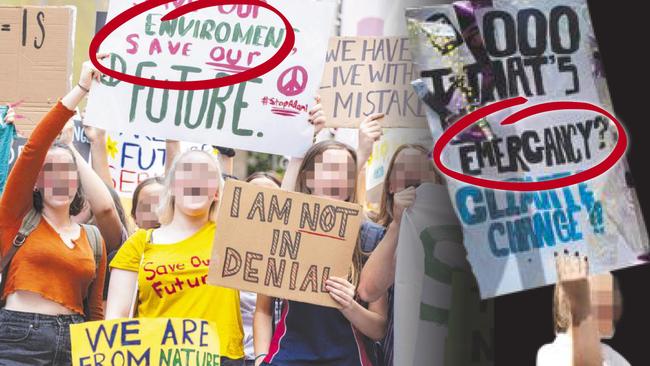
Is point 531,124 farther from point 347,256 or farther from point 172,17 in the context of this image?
point 172,17

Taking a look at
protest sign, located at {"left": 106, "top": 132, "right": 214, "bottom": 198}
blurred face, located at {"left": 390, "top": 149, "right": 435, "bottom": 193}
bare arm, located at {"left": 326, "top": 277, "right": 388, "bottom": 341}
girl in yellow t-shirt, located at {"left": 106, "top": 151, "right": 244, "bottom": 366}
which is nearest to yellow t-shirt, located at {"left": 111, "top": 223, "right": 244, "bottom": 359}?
girl in yellow t-shirt, located at {"left": 106, "top": 151, "right": 244, "bottom": 366}

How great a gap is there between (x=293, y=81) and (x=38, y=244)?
1.21m

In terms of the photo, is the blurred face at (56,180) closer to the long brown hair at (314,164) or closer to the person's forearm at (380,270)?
the long brown hair at (314,164)

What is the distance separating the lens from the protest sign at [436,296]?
4.31 meters

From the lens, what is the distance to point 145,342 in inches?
192

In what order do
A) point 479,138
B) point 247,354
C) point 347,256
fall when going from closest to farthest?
1. point 479,138
2. point 347,256
3. point 247,354

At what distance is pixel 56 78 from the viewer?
5578mm

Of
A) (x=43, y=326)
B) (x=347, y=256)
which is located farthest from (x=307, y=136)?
(x=43, y=326)

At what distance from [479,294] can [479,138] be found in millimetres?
541

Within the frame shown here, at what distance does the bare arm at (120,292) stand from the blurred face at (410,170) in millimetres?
1100

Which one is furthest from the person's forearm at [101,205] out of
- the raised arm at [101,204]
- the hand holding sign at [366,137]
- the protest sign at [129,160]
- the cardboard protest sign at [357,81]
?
the hand holding sign at [366,137]

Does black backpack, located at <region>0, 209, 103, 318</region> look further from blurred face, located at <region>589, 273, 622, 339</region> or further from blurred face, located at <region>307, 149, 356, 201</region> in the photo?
blurred face, located at <region>589, 273, 622, 339</region>

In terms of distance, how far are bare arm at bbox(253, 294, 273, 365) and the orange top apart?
73 centimetres

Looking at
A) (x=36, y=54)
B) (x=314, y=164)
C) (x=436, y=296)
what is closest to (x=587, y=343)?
(x=436, y=296)
